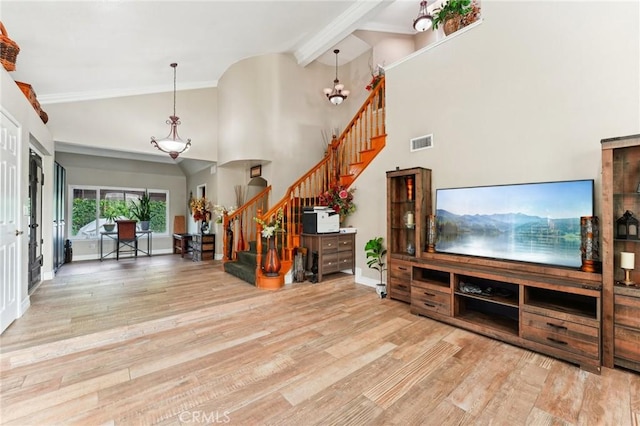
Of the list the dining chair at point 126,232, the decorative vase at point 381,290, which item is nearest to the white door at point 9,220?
the dining chair at point 126,232

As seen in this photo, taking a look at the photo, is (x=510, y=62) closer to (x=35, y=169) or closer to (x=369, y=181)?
(x=369, y=181)

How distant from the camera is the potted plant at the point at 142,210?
24.5 ft

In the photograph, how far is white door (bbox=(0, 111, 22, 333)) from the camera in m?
2.71

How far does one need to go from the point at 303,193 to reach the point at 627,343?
4.83 metres

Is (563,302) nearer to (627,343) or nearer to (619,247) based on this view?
(627,343)

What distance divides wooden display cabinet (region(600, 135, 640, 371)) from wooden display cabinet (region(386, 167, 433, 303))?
1.62 m

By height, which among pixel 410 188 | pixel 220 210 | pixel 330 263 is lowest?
pixel 330 263

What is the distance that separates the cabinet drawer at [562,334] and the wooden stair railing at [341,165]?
2943 mm

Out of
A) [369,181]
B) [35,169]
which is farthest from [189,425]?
[35,169]

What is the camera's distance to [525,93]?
9.33 feet

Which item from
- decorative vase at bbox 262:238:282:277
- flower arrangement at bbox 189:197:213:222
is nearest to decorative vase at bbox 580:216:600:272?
decorative vase at bbox 262:238:282:277

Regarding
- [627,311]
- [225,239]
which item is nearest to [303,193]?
[225,239]

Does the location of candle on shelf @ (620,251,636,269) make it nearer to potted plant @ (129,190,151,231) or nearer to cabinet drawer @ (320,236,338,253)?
cabinet drawer @ (320,236,338,253)

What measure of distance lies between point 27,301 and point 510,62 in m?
6.26
